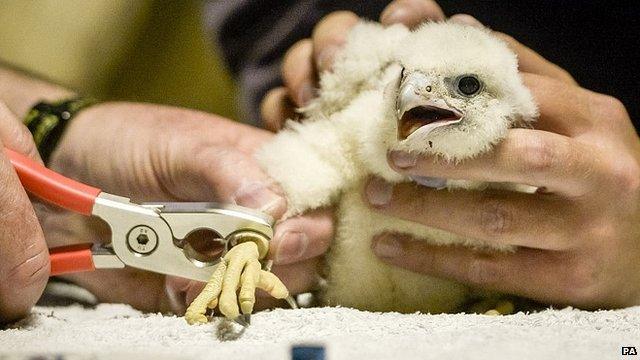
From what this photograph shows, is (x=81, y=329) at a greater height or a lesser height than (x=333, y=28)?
lesser

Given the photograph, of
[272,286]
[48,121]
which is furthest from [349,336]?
[48,121]

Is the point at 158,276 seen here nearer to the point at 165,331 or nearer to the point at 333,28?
the point at 165,331

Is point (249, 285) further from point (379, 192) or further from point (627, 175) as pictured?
point (627, 175)

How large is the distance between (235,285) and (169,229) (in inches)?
5.6

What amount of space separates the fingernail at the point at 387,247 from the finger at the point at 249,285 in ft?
0.67

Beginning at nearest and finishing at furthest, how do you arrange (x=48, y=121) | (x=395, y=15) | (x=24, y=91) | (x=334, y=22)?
(x=395, y=15) < (x=334, y=22) < (x=48, y=121) < (x=24, y=91)

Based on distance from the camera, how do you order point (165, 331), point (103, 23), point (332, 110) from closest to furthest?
1. point (165, 331)
2. point (332, 110)
3. point (103, 23)

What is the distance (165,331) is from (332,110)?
47 centimetres

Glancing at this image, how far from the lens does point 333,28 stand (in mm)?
1275

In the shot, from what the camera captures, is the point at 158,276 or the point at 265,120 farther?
the point at 265,120

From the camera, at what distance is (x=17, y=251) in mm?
857

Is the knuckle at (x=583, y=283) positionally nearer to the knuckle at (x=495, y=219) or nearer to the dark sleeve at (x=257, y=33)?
the knuckle at (x=495, y=219)

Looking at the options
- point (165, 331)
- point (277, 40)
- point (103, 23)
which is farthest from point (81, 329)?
point (103, 23)

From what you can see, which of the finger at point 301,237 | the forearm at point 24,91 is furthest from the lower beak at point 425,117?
the forearm at point 24,91
